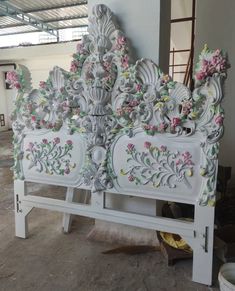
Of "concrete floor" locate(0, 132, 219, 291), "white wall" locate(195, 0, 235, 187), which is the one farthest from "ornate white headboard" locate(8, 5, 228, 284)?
"white wall" locate(195, 0, 235, 187)

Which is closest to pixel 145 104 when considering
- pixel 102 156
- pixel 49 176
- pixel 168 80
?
pixel 168 80

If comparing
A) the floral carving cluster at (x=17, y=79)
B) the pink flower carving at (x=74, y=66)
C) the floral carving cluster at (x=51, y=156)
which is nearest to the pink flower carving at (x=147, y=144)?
the floral carving cluster at (x=51, y=156)

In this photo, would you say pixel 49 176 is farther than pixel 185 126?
Yes

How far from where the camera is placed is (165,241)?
6.52 feet

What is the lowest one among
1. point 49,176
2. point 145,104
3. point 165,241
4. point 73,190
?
point 165,241

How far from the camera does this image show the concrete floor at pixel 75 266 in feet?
5.60

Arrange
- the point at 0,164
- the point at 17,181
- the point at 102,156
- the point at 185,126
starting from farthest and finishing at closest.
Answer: the point at 0,164 → the point at 17,181 → the point at 102,156 → the point at 185,126

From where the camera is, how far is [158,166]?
1.77 meters

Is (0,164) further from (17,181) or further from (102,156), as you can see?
(102,156)

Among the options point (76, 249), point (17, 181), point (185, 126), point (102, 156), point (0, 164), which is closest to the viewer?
point (185, 126)

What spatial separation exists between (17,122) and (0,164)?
121 inches

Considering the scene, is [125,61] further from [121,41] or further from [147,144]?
[147,144]

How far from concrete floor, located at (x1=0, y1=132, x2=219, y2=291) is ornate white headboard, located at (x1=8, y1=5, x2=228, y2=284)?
258 mm

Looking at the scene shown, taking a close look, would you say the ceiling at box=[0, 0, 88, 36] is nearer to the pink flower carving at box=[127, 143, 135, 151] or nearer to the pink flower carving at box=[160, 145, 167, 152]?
the pink flower carving at box=[127, 143, 135, 151]
